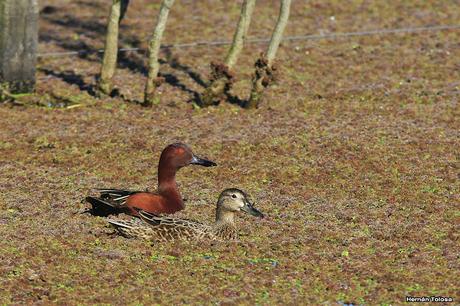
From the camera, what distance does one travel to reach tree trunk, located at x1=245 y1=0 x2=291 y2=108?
18953mm

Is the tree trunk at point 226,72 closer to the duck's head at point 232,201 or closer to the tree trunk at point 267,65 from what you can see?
the tree trunk at point 267,65

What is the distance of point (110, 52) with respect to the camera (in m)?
20.1

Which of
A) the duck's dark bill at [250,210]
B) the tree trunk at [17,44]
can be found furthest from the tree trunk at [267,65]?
the duck's dark bill at [250,210]

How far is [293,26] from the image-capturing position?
2539cm

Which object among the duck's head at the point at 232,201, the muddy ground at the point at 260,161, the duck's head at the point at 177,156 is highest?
the duck's head at the point at 177,156

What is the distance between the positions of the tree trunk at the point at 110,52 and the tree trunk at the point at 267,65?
2706mm

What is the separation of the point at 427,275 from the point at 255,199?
364cm

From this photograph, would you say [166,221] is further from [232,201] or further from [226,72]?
[226,72]

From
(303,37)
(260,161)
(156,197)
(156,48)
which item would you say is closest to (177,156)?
(156,197)

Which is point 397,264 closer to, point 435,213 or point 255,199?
point 435,213

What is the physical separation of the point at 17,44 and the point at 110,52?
1.74m

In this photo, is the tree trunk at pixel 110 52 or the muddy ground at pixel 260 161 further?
the tree trunk at pixel 110 52

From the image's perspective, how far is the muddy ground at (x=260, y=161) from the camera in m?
11.5

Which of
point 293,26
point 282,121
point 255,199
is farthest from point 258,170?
point 293,26
